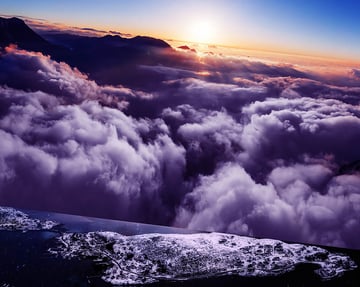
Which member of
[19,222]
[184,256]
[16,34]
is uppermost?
[16,34]

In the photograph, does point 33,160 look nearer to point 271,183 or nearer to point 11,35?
point 271,183

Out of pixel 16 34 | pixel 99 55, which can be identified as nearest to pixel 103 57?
pixel 99 55

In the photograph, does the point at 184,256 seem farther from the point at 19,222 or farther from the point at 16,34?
the point at 16,34

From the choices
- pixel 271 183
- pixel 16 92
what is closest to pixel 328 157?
pixel 271 183

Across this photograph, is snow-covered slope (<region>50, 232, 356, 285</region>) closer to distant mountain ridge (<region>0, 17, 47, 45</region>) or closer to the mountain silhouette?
the mountain silhouette

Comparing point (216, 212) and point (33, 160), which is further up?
point (33, 160)

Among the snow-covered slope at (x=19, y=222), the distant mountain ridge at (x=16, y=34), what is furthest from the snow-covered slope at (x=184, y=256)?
the distant mountain ridge at (x=16, y=34)

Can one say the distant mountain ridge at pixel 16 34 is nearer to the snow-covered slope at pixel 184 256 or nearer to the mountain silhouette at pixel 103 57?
the mountain silhouette at pixel 103 57

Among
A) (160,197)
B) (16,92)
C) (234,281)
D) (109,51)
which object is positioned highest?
(109,51)

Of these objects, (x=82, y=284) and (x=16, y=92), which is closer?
(x=82, y=284)
